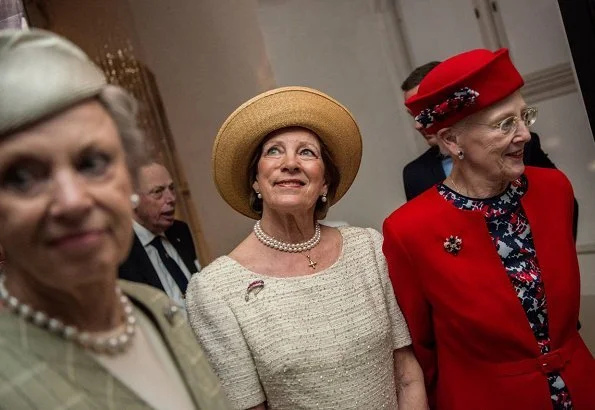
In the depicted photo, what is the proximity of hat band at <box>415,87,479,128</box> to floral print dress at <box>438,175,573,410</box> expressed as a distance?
217 mm

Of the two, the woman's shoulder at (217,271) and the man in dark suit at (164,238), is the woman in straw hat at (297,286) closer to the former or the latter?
the woman's shoulder at (217,271)

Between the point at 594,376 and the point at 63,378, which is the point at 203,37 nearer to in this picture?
the point at 594,376

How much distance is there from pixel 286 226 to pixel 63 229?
1006mm

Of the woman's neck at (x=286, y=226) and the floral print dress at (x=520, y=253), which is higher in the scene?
the woman's neck at (x=286, y=226)

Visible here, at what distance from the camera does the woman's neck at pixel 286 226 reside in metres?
1.66

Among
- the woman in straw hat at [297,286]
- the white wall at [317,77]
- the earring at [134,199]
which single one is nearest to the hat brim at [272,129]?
the woman in straw hat at [297,286]

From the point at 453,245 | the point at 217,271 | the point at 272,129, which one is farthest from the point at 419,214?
the point at 217,271

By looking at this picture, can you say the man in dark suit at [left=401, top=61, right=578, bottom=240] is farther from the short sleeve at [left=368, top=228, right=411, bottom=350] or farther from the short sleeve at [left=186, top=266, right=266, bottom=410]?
the short sleeve at [left=186, top=266, right=266, bottom=410]

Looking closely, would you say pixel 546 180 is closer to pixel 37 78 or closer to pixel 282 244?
pixel 282 244

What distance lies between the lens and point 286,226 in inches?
65.5

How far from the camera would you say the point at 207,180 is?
12.6ft

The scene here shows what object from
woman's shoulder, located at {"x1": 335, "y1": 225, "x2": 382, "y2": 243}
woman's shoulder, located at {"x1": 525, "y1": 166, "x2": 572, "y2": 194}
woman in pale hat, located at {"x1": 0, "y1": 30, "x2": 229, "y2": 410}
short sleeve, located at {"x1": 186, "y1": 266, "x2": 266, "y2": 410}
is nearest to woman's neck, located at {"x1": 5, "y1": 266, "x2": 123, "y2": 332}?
woman in pale hat, located at {"x1": 0, "y1": 30, "x2": 229, "y2": 410}

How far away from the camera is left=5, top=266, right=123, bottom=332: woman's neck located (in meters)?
0.74

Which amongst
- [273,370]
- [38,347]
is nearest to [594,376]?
[273,370]
